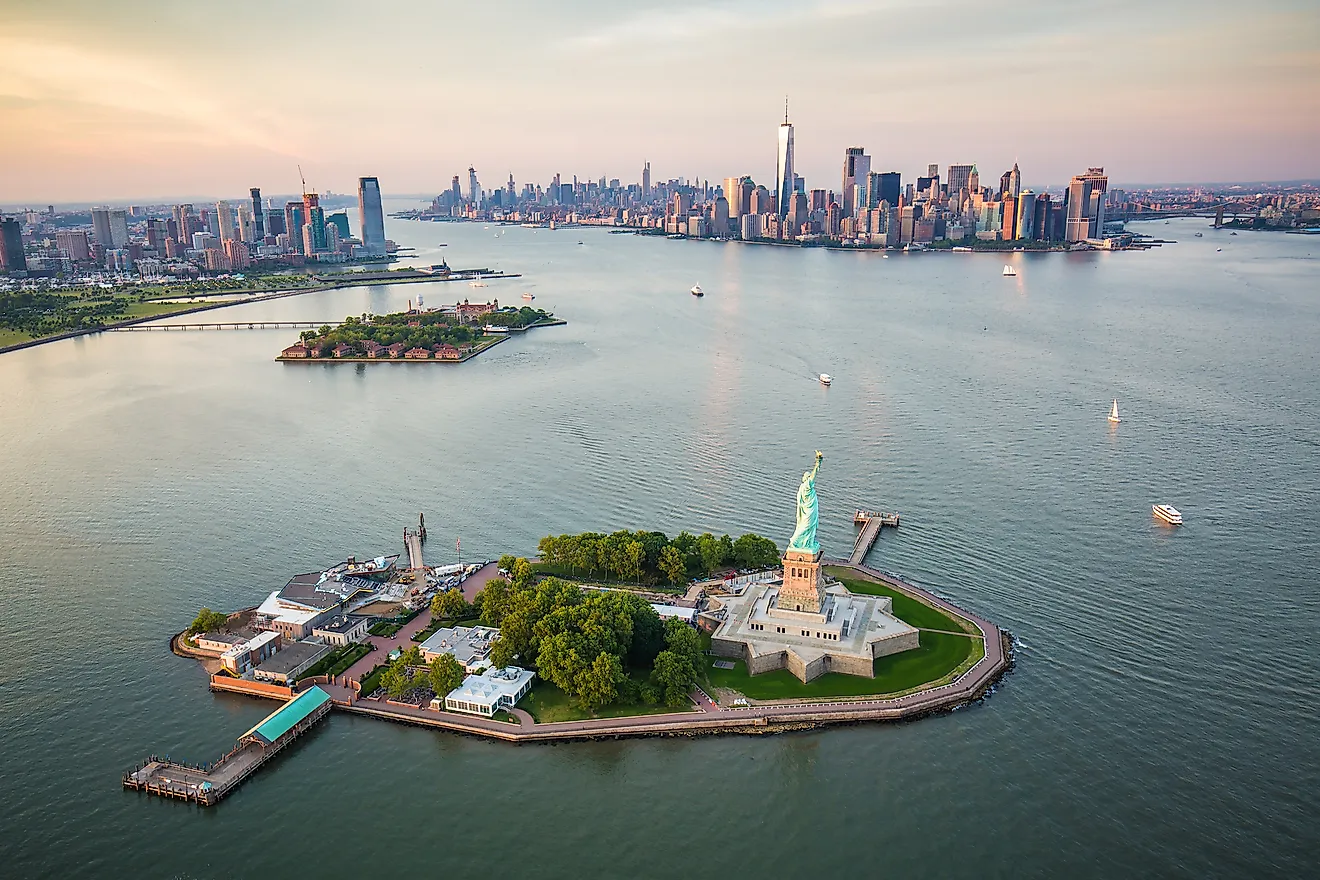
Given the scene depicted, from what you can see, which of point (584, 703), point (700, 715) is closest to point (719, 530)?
point (700, 715)

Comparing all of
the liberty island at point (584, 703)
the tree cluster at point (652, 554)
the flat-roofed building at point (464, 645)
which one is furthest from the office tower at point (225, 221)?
the flat-roofed building at point (464, 645)

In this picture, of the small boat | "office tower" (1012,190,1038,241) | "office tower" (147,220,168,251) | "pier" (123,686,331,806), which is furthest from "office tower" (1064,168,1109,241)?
"pier" (123,686,331,806)

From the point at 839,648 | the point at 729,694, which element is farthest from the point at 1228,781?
the point at 729,694

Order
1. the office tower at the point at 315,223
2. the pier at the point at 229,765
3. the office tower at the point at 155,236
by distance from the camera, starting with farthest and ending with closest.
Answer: the office tower at the point at 155,236, the office tower at the point at 315,223, the pier at the point at 229,765

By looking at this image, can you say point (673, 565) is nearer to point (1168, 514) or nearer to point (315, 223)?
point (1168, 514)

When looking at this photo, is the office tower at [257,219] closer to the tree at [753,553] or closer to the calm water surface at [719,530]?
the calm water surface at [719,530]

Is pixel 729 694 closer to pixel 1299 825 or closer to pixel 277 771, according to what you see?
pixel 277 771

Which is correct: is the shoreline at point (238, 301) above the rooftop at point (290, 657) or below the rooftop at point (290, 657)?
above

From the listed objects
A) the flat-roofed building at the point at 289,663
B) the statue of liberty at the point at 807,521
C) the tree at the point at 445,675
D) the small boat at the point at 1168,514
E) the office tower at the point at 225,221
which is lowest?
the flat-roofed building at the point at 289,663
